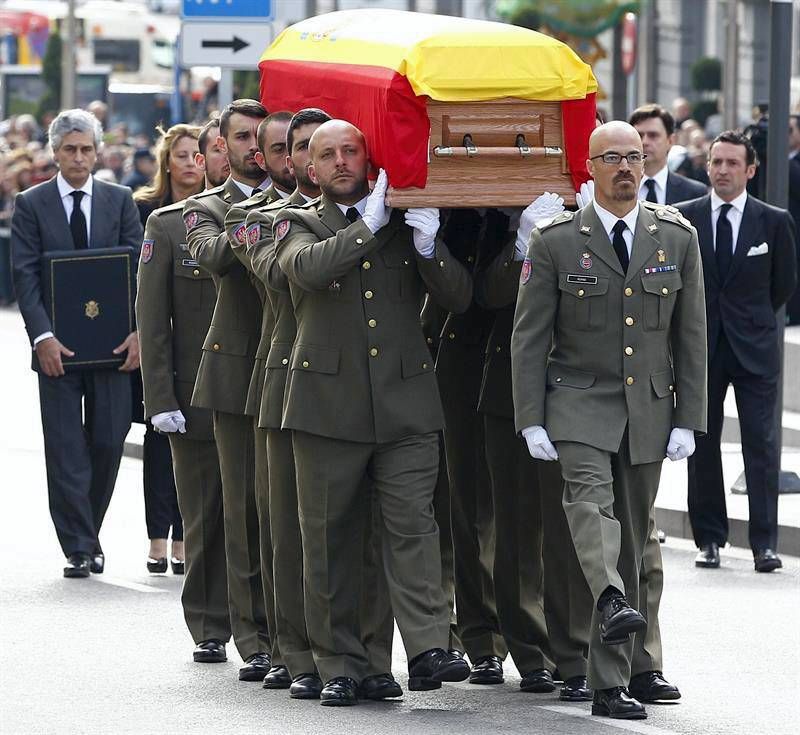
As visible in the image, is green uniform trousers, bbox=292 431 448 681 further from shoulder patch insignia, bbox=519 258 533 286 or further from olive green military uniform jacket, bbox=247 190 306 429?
shoulder patch insignia, bbox=519 258 533 286

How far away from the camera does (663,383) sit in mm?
7801

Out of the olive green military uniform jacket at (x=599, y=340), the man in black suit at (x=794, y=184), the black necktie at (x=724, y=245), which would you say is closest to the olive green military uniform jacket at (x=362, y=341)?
the olive green military uniform jacket at (x=599, y=340)

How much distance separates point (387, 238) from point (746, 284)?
12.6 feet

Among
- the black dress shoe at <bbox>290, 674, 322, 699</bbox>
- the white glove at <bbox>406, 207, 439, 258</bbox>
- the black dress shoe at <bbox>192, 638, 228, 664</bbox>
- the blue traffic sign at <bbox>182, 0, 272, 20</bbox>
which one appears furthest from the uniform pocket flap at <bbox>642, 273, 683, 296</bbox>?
the blue traffic sign at <bbox>182, 0, 272, 20</bbox>

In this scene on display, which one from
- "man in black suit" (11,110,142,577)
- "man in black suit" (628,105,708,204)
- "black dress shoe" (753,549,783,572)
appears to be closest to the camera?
"man in black suit" (11,110,142,577)

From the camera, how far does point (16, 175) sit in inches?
1070

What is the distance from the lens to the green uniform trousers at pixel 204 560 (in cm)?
885

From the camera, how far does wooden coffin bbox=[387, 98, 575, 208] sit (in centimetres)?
773

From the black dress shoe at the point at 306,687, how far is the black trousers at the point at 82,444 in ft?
10.1

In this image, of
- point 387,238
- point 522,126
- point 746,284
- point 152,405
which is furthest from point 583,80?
point 746,284

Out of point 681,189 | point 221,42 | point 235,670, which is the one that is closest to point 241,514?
point 235,670

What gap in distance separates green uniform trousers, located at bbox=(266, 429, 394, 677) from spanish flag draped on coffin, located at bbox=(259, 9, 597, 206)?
3.71 feet

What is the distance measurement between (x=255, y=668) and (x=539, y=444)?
1.55 m

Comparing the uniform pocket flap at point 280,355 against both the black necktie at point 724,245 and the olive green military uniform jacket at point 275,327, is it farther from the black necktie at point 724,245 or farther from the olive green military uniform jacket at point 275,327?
the black necktie at point 724,245
